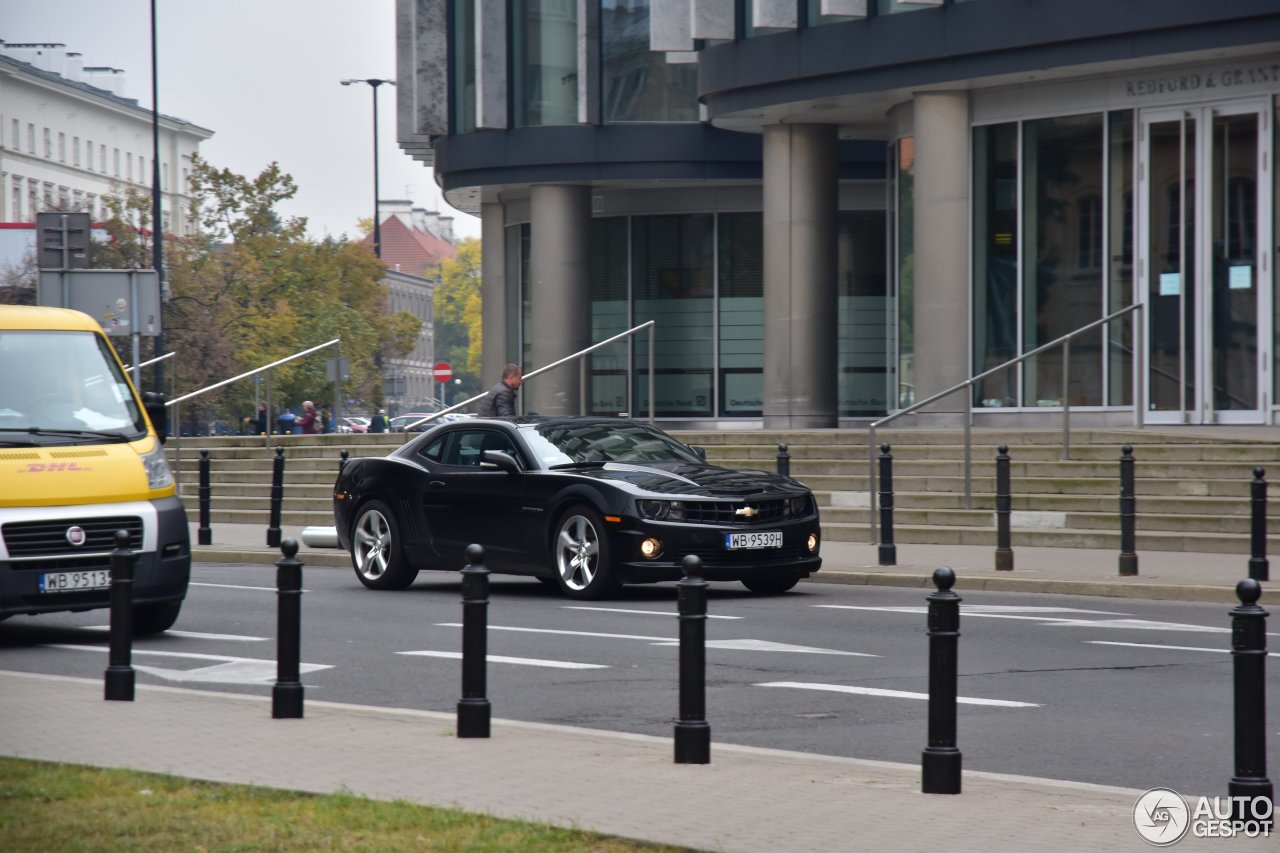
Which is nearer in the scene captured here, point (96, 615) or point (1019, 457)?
point (96, 615)

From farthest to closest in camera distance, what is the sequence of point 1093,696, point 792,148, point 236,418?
point 236,418
point 792,148
point 1093,696

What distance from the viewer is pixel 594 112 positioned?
35156mm

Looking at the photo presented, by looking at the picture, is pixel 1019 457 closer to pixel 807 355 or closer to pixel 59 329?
pixel 807 355

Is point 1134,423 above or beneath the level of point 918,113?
beneath

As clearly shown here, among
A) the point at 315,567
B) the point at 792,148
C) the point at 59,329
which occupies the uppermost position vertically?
the point at 792,148

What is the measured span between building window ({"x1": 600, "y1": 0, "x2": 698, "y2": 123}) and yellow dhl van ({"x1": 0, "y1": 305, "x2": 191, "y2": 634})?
21983 mm

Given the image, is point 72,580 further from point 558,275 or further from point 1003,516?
point 558,275

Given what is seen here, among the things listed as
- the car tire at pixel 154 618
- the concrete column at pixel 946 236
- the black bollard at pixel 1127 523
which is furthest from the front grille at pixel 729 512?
the concrete column at pixel 946 236

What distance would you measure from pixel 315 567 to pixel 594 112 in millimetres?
16178

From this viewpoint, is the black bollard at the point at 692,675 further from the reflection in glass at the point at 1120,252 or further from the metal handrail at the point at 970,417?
the reflection in glass at the point at 1120,252

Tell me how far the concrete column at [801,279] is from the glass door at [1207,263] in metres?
Result: 6.59

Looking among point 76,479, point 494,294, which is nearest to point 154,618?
point 76,479

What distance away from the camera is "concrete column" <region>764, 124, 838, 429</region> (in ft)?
102

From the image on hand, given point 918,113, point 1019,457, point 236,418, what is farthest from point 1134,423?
point 236,418
